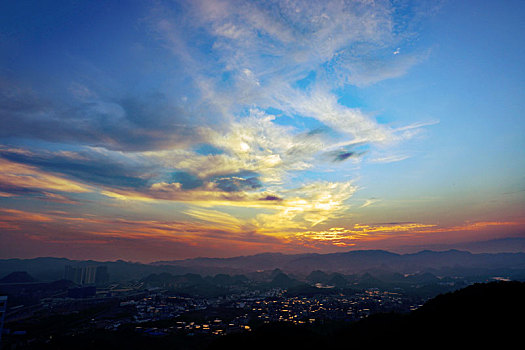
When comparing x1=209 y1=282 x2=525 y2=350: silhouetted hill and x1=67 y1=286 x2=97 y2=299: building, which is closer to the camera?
x1=209 y1=282 x2=525 y2=350: silhouetted hill

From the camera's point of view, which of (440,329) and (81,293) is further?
(81,293)

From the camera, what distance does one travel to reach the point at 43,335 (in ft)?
311

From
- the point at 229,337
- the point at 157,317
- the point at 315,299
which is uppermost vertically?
the point at 229,337

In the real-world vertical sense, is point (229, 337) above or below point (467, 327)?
below

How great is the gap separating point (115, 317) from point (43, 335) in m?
31.8

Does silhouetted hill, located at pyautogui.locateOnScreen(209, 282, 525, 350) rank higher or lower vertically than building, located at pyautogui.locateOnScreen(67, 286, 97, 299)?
higher

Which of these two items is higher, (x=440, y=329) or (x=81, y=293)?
(x=440, y=329)

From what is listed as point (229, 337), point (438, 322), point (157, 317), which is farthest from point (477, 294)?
point (157, 317)

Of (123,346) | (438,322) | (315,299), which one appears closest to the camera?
(438,322)

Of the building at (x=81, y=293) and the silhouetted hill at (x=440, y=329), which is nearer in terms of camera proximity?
the silhouetted hill at (x=440, y=329)

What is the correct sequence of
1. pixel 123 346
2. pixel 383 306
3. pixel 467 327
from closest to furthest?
pixel 467 327, pixel 123 346, pixel 383 306

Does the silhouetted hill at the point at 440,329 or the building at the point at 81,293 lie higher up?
the silhouetted hill at the point at 440,329

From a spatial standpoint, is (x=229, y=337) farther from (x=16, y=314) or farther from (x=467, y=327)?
(x=16, y=314)

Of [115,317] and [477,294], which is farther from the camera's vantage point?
[115,317]
